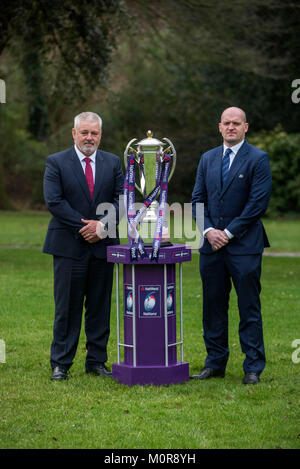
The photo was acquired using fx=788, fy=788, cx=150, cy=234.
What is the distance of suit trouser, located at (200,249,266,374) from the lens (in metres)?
7.04

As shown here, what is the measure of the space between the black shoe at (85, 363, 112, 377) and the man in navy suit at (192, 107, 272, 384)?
85 centimetres

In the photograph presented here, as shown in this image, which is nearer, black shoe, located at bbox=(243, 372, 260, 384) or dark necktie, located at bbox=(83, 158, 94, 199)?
black shoe, located at bbox=(243, 372, 260, 384)

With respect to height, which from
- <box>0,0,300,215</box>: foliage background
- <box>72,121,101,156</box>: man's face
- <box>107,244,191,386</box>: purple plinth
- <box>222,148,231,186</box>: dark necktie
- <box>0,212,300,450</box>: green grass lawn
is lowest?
<box>0,212,300,450</box>: green grass lawn

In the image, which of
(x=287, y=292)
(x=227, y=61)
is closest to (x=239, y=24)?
(x=227, y=61)

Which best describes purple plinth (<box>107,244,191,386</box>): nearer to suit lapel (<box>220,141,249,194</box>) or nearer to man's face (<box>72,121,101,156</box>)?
suit lapel (<box>220,141,249,194</box>)

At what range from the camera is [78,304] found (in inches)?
291

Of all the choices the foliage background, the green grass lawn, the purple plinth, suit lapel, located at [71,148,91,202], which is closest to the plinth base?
the purple plinth

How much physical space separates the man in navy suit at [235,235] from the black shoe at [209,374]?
0.4 inches

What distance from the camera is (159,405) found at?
6375 millimetres

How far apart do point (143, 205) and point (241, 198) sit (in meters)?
0.88

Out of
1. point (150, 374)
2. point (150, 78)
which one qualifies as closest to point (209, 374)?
point (150, 374)

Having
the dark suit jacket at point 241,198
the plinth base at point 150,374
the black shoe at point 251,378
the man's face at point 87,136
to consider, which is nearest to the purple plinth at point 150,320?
the plinth base at point 150,374

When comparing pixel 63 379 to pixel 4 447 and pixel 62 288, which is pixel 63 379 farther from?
pixel 4 447

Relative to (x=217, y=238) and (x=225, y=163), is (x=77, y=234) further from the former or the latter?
(x=225, y=163)
